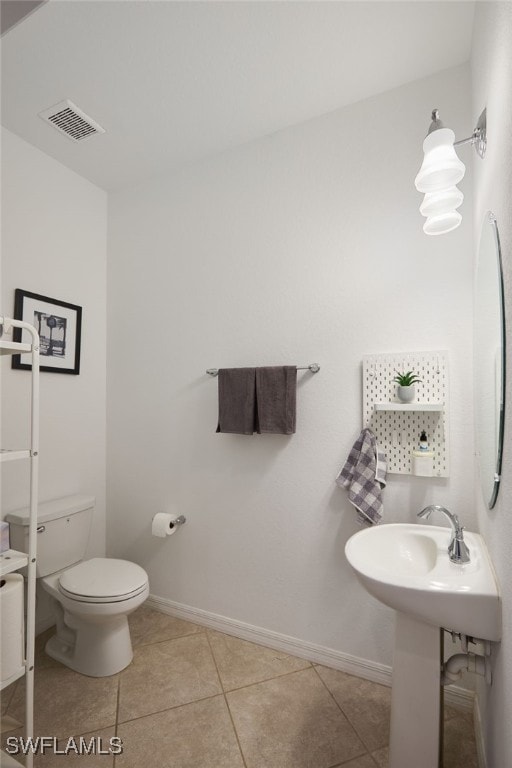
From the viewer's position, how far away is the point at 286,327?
1942mm

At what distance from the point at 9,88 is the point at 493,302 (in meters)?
2.21

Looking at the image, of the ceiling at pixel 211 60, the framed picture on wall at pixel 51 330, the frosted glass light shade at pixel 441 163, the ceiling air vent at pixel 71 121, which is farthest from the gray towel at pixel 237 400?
the ceiling air vent at pixel 71 121

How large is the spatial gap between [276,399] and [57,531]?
1298 millimetres

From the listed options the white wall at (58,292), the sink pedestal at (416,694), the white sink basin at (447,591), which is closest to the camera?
the white sink basin at (447,591)

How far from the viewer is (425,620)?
1.02m

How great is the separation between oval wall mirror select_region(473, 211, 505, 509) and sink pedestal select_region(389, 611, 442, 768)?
0.43 m

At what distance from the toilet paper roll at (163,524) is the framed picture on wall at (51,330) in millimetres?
1004

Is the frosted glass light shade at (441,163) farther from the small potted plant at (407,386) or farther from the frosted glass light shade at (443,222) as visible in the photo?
the small potted plant at (407,386)

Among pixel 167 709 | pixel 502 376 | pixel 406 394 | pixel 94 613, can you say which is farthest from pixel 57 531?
pixel 502 376

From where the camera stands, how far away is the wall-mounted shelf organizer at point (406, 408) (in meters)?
1.57

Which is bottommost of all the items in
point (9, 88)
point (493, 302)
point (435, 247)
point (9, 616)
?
point (9, 616)

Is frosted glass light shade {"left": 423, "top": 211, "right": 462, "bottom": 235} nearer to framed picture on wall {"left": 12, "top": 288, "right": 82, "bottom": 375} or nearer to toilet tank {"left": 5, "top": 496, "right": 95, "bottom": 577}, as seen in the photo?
framed picture on wall {"left": 12, "top": 288, "right": 82, "bottom": 375}

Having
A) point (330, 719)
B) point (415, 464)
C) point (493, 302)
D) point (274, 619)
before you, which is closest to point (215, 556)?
point (274, 619)

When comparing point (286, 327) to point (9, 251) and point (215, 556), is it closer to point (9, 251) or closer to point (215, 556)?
point (215, 556)
